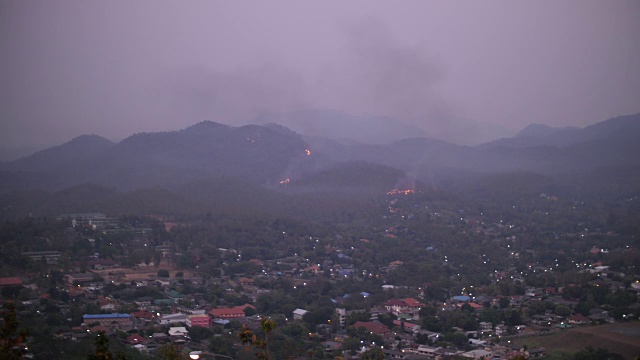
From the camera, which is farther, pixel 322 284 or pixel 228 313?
pixel 322 284

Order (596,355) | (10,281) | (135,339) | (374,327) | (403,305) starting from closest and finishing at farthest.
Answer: (596,355), (135,339), (374,327), (10,281), (403,305)

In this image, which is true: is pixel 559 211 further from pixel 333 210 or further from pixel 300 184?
pixel 300 184

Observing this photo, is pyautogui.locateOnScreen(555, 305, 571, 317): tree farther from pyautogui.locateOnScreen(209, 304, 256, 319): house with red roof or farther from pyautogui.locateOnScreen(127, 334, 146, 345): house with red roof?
pyautogui.locateOnScreen(127, 334, 146, 345): house with red roof

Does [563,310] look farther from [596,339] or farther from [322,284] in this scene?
[322,284]

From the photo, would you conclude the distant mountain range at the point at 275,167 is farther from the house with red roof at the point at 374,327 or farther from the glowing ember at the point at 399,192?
the house with red roof at the point at 374,327

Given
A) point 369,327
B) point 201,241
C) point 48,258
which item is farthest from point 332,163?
point 369,327

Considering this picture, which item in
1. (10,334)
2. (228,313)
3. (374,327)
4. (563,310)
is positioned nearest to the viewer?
(10,334)

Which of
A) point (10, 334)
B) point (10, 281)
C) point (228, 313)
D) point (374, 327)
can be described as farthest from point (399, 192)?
point (10, 334)
